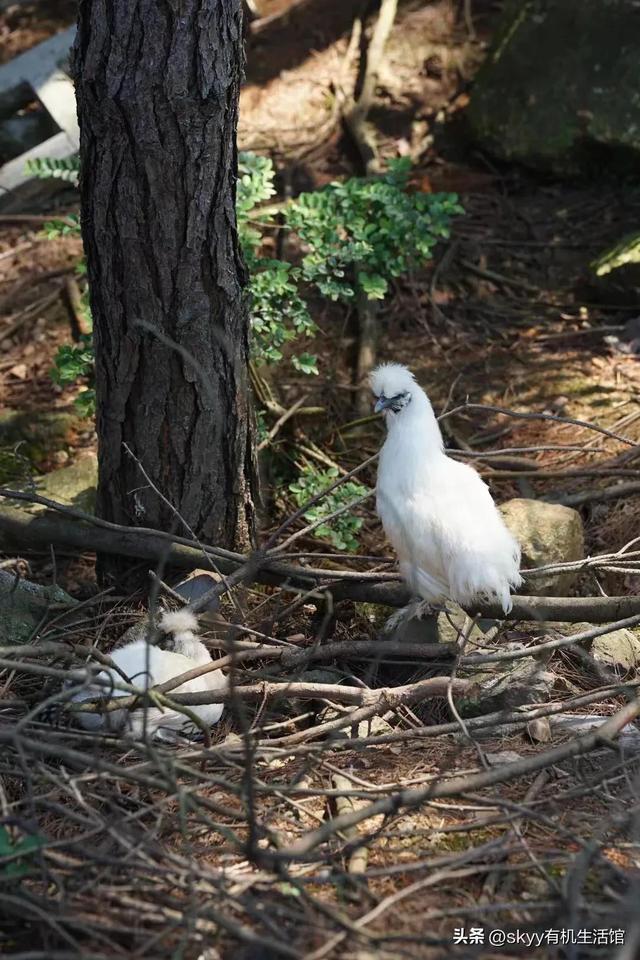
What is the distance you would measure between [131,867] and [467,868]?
34.1 inches

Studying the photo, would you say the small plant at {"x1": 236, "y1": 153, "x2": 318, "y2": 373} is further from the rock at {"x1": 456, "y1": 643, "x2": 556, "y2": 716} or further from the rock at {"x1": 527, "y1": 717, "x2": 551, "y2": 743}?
the rock at {"x1": 527, "y1": 717, "x2": 551, "y2": 743}

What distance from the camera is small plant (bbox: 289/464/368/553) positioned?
13.6ft

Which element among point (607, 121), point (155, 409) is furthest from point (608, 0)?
point (155, 409)

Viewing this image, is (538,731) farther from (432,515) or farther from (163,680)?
(163,680)

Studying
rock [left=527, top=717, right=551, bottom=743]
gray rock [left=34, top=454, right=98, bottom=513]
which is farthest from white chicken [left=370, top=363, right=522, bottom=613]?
gray rock [left=34, top=454, right=98, bottom=513]

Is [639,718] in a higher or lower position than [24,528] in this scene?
lower

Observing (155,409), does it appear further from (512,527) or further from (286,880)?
(286,880)

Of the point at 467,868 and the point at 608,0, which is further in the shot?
the point at 608,0

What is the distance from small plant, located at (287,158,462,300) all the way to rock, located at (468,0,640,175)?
212 cm

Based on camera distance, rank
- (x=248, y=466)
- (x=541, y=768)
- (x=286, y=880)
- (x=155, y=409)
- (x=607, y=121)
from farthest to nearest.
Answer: (x=607, y=121), (x=248, y=466), (x=155, y=409), (x=541, y=768), (x=286, y=880)

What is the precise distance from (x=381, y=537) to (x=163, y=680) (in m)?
1.49

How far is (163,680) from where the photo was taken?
3365 millimetres

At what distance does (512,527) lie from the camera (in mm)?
4094

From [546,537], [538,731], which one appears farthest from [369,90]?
[538,731]
